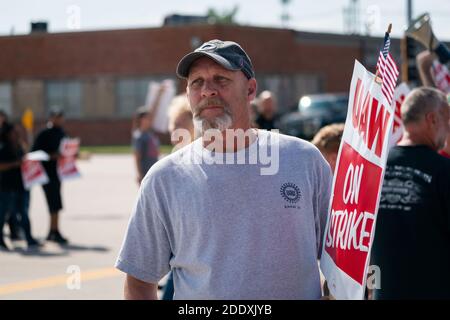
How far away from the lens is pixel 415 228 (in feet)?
15.1

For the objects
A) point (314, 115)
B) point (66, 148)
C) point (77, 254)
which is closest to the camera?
point (77, 254)

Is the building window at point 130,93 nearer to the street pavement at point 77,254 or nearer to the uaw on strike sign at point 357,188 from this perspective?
the street pavement at point 77,254

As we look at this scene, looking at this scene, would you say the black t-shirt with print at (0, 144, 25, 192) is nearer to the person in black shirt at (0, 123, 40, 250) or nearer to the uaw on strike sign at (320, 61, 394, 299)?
the person in black shirt at (0, 123, 40, 250)

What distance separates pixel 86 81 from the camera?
46281 mm

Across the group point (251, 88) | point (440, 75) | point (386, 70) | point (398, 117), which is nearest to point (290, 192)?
point (251, 88)

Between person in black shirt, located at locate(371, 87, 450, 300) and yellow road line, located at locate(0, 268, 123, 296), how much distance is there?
5.24 metres

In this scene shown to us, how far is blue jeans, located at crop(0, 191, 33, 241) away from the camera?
12289mm

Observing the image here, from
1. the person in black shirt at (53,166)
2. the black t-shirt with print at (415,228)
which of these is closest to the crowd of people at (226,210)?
the black t-shirt with print at (415,228)

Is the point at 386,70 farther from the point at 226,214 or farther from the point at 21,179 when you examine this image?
the point at 21,179

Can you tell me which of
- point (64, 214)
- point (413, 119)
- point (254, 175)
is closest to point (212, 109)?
point (254, 175)

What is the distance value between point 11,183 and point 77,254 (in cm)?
165

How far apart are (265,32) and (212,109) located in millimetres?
41736

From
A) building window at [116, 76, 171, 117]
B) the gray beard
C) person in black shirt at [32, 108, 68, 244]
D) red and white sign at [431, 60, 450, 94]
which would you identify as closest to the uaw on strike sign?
the gray beard
